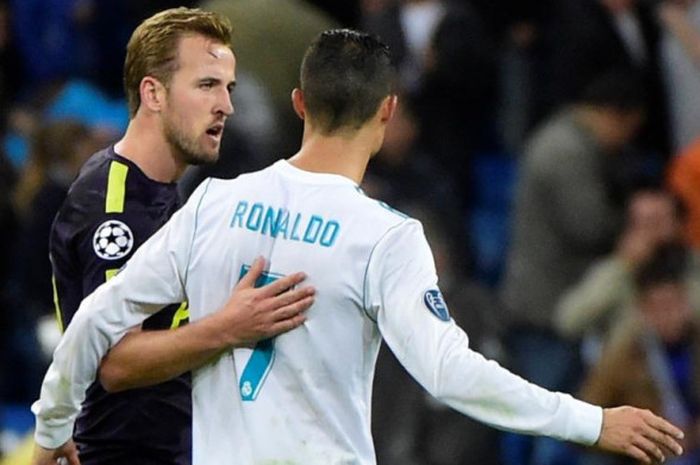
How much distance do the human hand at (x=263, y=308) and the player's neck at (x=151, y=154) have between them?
65cm

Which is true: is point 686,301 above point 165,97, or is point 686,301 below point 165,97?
below

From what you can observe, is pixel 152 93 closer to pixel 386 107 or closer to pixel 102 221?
pixel 102 221

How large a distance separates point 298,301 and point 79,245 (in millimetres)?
771

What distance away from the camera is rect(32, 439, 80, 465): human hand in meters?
5.07

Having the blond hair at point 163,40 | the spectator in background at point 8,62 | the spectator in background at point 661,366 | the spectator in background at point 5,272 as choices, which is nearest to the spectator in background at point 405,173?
the spectator in background at point 661,366

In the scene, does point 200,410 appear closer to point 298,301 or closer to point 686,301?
point 298,301

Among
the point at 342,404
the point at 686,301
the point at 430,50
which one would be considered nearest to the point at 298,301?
the point at 342,404

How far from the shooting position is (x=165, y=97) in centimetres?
520

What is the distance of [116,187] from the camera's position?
5.15 meters

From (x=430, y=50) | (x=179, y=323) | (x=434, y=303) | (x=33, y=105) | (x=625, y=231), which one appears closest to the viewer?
(x=434, y=303)

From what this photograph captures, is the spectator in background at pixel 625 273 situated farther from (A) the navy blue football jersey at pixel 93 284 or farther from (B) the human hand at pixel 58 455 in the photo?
(B) the human hand at pixel 58 455

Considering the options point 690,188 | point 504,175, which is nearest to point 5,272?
point 504,175

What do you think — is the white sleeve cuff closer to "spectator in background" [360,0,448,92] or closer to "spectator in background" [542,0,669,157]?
"spectator in background" [542,0,669,157]

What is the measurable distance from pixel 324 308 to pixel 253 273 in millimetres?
180
